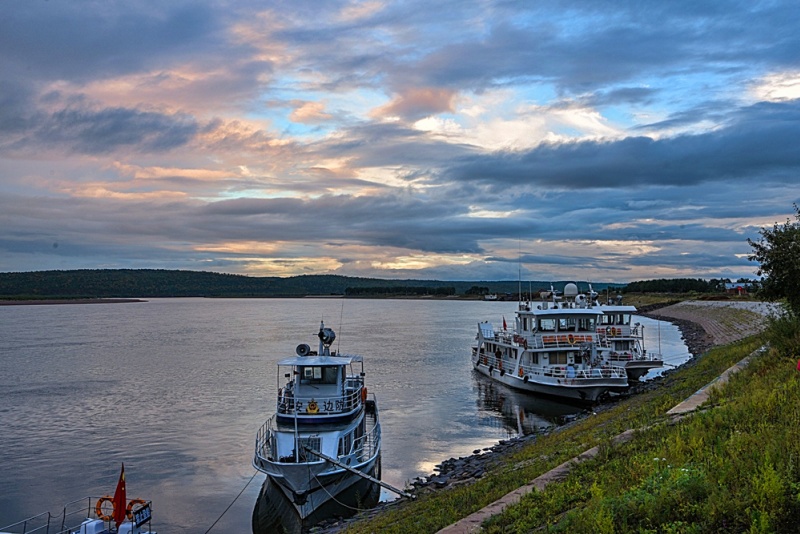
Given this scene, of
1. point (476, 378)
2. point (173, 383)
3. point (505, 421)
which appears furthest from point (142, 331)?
point (505, 421)

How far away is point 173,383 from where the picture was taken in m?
52.3

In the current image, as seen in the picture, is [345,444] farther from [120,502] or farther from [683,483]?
[683,483]

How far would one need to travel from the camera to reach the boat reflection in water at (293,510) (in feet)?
71.9

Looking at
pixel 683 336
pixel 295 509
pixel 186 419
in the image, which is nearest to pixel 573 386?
pixel 295 509

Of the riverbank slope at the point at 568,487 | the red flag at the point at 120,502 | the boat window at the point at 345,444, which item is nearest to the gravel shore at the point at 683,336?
the riverbank slope at the point at 568,487

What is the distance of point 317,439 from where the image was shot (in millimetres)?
23422

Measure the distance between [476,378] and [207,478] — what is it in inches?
1241

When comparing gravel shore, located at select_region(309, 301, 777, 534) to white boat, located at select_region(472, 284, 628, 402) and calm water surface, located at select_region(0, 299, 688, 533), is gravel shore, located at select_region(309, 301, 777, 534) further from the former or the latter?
calm water surface, located at select_region(0, 299, 688, 533)

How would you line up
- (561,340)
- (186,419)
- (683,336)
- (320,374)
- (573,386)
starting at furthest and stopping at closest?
(683,336) → (561,340) → (573,386) → (186,419) → (320,374)

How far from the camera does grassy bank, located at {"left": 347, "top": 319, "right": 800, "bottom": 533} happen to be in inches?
316

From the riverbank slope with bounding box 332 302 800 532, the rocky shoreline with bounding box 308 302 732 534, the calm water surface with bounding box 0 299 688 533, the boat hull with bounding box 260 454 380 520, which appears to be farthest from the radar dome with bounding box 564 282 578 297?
the boat hull with bounding box 260 454 380 520

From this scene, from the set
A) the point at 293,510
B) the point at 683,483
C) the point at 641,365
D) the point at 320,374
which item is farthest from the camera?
the point at 641,365

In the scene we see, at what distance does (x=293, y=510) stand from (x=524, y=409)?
2219cm

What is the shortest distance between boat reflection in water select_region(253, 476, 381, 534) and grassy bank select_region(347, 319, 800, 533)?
185 inches
